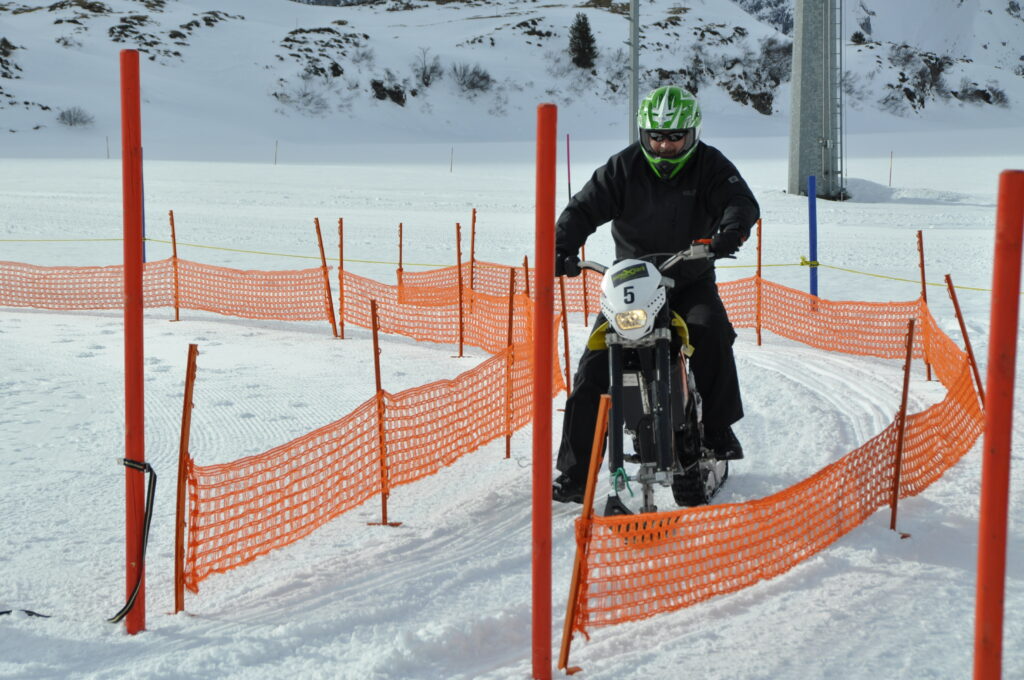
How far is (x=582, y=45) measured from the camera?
203 ft

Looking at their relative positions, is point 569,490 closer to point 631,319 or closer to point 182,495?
point 631,319

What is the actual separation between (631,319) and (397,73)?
187 feet

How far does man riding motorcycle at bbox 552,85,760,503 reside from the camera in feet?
16.4

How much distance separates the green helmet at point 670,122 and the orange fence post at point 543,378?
1779mm

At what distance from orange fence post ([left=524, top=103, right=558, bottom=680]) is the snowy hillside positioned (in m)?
41.3

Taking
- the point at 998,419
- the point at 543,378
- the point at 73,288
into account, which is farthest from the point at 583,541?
the point at 73,288

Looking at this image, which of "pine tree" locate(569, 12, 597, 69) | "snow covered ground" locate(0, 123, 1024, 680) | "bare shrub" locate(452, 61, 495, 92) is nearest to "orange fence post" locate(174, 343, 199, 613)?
"snow covered ground" locate(0, 123, 1024, 680)

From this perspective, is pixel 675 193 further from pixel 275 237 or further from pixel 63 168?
pixel 63 168

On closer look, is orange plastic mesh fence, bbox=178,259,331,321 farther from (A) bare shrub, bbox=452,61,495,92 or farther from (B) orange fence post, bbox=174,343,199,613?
(A) bare shrub, bbox=452,61,495,92

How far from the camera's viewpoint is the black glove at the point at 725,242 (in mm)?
4711

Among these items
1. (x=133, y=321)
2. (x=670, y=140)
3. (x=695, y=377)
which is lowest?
(x=695, y=377)

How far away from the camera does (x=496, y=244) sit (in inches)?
699

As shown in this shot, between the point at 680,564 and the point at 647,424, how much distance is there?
0.70 meters

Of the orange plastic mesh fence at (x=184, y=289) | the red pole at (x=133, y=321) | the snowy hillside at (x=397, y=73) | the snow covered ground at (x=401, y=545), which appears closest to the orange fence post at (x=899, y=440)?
the snow covered ground at (x=401, y=545)
